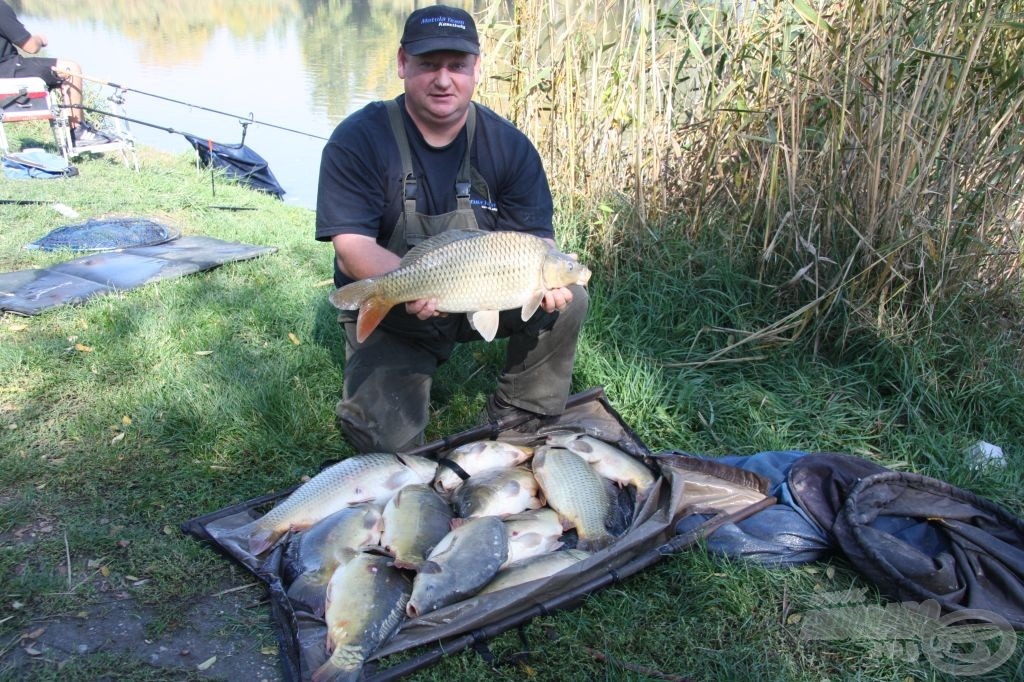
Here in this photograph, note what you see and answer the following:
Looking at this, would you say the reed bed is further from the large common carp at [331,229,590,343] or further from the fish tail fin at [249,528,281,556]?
the fish tail fin at [249,528,281,556]

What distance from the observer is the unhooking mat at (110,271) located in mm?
3438

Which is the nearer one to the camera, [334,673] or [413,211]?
[334,673]

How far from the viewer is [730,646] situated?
5.92ft

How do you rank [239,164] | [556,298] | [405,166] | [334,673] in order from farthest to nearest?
[239,164]
[405,166]
[556,298]
[334,673]

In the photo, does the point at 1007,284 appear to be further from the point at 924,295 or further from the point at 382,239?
the point at 382,239

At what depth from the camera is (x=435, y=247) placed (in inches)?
81.7

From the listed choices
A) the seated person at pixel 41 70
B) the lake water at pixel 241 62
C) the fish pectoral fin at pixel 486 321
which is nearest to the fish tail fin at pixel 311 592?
the fish pectoral fin at pixel 486 321

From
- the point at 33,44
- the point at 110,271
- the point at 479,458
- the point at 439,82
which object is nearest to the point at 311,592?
the point at 479,458

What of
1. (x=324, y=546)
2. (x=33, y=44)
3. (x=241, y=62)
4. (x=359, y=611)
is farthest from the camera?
(x=241, y=62)

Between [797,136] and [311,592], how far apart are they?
228 centimetres

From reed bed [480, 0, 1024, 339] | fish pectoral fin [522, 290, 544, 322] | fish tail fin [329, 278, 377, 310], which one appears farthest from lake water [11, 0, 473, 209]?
fish pectoral fin [522, 290, 544, 322]

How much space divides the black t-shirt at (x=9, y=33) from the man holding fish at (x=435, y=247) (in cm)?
621

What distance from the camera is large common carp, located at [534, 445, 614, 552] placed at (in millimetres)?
2041

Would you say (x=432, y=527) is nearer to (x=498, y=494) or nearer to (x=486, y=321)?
(x=498, y=494)
